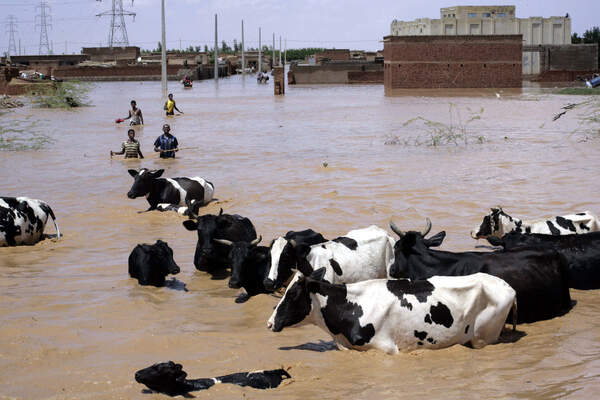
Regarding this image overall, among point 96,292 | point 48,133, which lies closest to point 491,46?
point 48,133

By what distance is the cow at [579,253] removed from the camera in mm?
8891

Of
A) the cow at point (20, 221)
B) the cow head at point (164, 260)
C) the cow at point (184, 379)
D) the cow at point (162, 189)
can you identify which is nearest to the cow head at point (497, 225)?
the cow head at point (164, 260)

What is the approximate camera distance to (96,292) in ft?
30.1

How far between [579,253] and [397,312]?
3126mm

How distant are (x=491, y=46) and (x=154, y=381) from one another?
6013 centimetres

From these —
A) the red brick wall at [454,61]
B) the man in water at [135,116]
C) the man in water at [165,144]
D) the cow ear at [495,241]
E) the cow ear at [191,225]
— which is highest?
the red brick wall at [454,61]

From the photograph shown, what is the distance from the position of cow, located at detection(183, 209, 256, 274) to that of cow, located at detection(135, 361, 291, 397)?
11.2ft

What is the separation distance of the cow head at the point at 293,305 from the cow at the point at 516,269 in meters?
1.68

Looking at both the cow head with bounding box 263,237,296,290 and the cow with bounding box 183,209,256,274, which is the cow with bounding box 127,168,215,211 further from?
the cow head with bounding box 263,237,296,290

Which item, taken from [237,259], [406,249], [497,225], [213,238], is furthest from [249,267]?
[497,225]

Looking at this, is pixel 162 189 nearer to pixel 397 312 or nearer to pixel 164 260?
pixel 164 260

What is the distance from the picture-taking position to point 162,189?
13789mm

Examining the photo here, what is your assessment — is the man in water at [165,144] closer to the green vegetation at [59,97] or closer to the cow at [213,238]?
the cow at [213,238]

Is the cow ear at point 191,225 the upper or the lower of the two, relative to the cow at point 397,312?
upper
